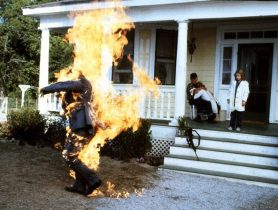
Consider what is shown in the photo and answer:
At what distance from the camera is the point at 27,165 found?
346 inches

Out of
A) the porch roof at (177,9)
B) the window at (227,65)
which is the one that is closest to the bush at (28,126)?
the porch roof at (177,9)

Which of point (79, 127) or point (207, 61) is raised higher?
point (207, 61)

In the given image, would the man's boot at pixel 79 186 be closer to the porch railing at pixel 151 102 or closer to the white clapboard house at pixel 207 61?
the white clapboard house at pixel 207 61

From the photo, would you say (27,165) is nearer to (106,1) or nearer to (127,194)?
(127,194)

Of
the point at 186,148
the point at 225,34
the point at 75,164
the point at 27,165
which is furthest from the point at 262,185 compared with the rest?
the point at 225,34

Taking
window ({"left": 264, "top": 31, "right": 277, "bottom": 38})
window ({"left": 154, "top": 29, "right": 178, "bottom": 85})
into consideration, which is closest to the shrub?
window ({"left": 154, "top": 29, "right": 178, "bottom": 85})

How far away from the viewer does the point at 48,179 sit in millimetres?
7770

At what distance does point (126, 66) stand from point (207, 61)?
8.45ft

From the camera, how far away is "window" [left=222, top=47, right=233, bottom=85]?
1341 centimetres

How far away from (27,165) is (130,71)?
241 inches

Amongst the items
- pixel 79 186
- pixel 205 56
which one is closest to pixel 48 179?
pixel 79 186

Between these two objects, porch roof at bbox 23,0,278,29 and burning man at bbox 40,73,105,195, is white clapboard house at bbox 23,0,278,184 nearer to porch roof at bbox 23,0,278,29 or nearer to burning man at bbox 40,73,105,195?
porch roof at bbox 23,0,278,29

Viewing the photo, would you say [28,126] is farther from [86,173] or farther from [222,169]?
[86,173]

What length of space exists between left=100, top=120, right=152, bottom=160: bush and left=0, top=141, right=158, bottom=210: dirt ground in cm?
26
